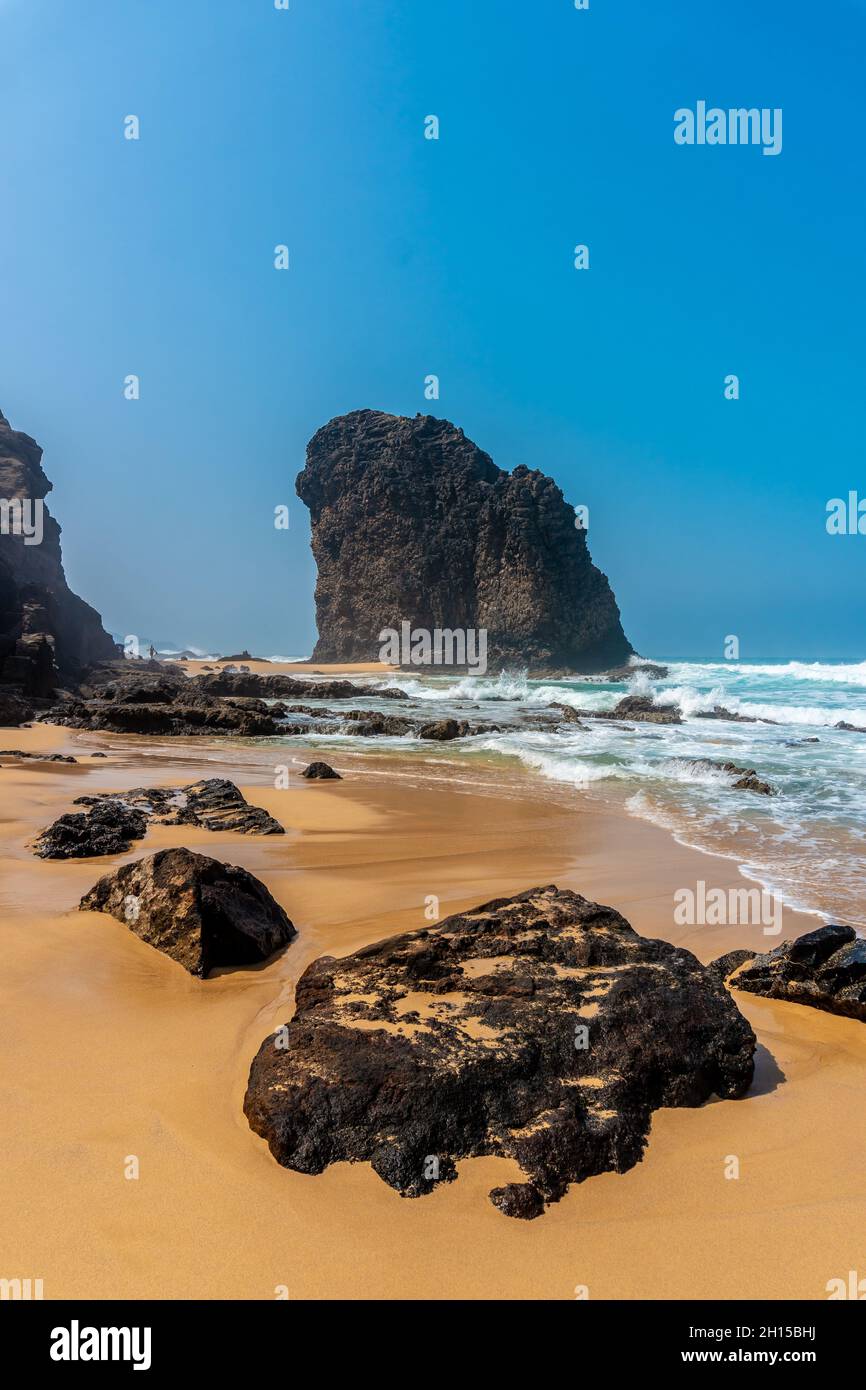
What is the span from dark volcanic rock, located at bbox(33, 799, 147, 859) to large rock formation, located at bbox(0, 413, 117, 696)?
19.0m

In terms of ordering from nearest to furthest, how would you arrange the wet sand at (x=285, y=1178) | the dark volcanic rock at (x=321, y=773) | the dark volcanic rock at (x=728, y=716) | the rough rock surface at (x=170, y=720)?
the wet sand at (x=285, y=1178)
the dark volcanic rock at (x=321, y=773)
the rough rock surface at (x=170, y=720)
the dark volcanic rock at (x=728, y=716)

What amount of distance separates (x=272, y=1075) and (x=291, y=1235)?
576 millimetres

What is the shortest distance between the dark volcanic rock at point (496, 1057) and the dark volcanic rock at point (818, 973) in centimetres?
77

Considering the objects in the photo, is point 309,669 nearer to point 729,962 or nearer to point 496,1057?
point 729,962

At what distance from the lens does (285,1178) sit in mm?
2100

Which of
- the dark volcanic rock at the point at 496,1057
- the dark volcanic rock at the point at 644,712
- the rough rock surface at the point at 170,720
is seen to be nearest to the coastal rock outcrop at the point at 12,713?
the rough rock surface at the point at 170,720

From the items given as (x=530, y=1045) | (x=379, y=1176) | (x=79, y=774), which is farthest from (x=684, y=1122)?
(x=79, y=774)

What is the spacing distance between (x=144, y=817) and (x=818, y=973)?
226 inches

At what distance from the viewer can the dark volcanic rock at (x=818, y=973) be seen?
11.5 ft

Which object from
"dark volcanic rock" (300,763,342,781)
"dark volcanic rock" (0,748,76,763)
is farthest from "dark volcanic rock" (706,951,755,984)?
"dark volcanic rock" (0,748,76,763)

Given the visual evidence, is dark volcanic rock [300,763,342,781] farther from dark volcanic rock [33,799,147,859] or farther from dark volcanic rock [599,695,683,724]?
dark volcanic rock [599,695,683,724]

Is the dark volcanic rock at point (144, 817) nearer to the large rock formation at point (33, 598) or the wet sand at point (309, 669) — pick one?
the large rock formation at point (33, 598)

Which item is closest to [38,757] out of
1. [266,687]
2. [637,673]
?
[266,687]
